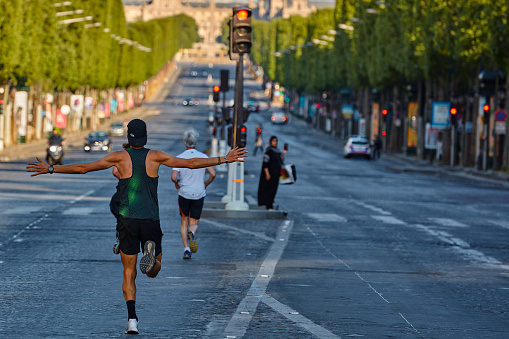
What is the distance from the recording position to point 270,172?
1035 inches

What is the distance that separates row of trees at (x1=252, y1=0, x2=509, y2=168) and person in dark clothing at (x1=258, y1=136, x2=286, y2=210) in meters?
25.8

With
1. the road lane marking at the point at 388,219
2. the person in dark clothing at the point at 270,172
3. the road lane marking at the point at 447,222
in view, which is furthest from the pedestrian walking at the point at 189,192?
the road lane marking at the point at 447,222

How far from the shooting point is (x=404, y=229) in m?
24.0

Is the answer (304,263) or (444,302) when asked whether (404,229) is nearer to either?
(304,263)

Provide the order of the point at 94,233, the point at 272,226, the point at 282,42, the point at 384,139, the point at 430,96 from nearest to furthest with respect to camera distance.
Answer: the point at 94,233
the point at 272,226
the point at 430,96
the point at 384,139
the point at 282,42

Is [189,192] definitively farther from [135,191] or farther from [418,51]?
[418,51]

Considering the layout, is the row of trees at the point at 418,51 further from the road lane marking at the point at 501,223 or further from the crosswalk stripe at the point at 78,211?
the crosswalk stripe at the point at 78,211

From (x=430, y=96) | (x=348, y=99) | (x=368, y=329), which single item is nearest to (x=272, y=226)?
(x=368, y=329)

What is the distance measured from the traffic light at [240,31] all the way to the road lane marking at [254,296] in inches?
230

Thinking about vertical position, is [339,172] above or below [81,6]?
below

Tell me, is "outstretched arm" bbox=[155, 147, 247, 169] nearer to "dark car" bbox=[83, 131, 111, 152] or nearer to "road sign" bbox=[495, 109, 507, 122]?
"road sign" bbox=[495, 109, 507, 122]

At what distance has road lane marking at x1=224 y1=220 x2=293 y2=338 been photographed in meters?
10.9

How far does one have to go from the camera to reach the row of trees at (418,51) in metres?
53.2

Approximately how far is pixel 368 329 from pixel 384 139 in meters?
83.2
